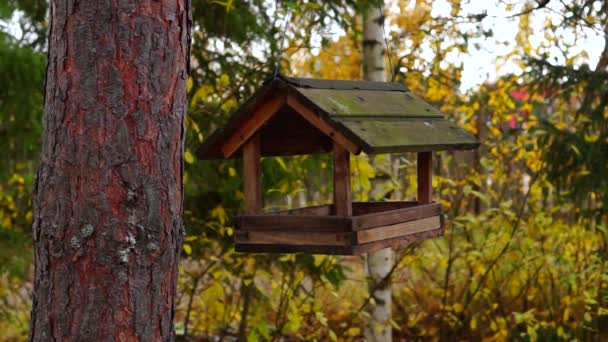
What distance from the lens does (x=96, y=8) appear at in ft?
7.26

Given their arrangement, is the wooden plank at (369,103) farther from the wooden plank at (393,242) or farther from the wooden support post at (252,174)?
the wooden plank at (393,242)

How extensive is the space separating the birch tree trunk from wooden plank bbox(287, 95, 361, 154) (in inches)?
119

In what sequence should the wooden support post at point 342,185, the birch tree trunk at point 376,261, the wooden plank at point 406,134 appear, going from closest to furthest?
the wooden plank at point 406,134, the wooden support post at point 342,185, the birch tree trunk at point 376,261

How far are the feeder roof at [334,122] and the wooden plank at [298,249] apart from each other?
0.33 m

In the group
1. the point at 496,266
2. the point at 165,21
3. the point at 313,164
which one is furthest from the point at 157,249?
the point at 496,266

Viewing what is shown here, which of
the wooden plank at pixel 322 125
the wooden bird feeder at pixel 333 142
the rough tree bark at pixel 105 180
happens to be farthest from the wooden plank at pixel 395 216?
the rough tree bark at pixel 105 180

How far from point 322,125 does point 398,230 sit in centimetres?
56

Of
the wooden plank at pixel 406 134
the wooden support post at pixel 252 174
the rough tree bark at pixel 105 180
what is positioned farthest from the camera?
the wooden support post at pixel 252 174

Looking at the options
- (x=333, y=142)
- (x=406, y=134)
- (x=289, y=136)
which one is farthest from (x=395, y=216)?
(x=289, y=136)

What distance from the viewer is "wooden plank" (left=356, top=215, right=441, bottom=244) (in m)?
2.58

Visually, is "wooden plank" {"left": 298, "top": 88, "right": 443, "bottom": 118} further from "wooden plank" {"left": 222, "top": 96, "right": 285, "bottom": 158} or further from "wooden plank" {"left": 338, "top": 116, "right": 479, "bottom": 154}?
"wooden plank" {"left": 222, "top": 96, "right": 285, "bottom": 158}

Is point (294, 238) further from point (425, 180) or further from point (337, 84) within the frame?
point (425, 180)

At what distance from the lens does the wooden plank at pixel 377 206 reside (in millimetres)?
3184

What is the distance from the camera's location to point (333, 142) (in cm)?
257
